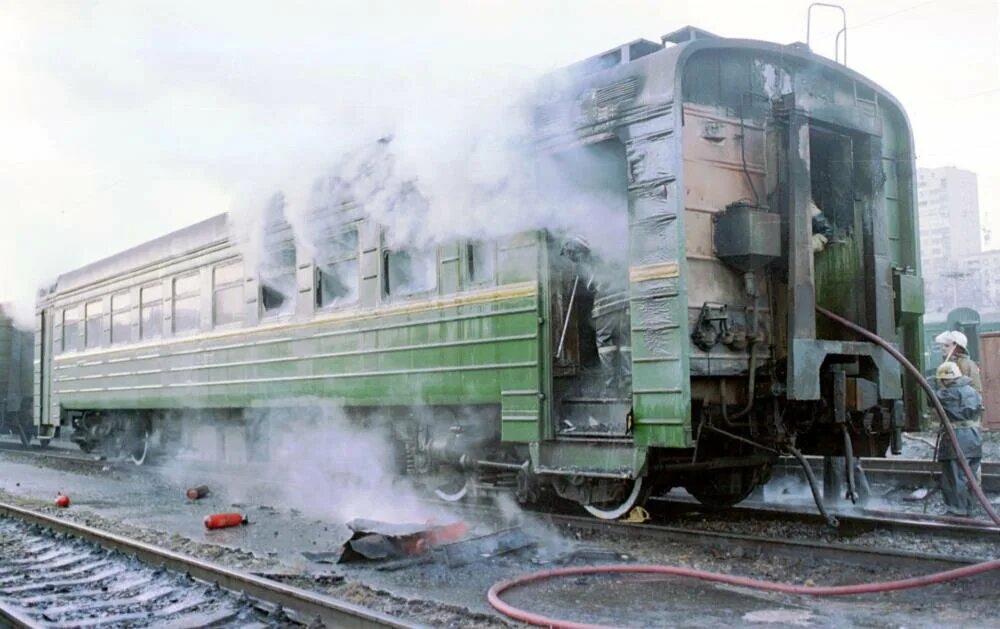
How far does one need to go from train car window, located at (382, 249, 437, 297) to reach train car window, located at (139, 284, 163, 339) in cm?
580

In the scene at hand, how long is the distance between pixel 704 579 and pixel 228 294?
7.63 m

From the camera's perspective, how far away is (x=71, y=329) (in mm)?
16891

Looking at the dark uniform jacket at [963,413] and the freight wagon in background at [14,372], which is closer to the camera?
the dark uniform jacket at [963,413]

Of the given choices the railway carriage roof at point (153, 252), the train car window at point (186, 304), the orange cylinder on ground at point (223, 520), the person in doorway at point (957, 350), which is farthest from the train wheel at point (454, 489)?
the train car window at point (186, 304)

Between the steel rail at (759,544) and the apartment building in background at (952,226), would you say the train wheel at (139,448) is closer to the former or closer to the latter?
the steel rail at (759,544)

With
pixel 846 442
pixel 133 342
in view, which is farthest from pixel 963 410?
pixel 133 342

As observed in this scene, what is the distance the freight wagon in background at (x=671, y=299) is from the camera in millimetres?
6621

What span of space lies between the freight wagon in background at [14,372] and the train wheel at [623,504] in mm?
18783

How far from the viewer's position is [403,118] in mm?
8344

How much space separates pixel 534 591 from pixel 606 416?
1.98 meters

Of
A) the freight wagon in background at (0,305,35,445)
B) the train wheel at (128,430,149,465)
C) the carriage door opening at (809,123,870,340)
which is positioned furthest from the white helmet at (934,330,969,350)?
the freight wagon in background at (0,305,35,445)

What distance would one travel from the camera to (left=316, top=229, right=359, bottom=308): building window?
9391 mm

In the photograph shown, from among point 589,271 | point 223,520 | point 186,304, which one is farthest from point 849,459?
point 186,304

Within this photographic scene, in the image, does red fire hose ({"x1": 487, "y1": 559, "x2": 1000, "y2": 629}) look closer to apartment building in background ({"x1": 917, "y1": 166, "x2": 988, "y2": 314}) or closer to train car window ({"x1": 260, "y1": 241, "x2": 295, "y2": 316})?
train car window ({"x1": 260, "y1": 241, "x2": 295, "y2": 316})
